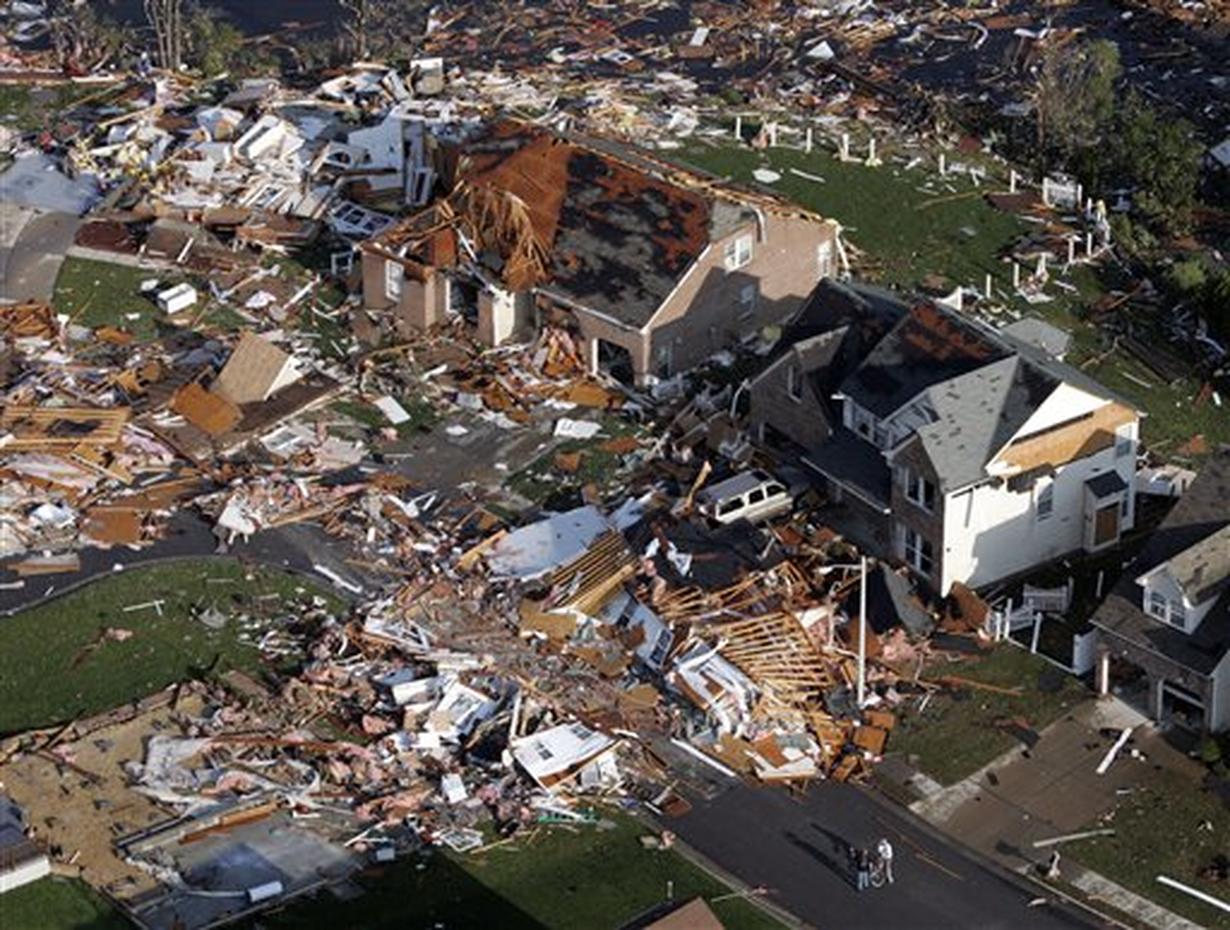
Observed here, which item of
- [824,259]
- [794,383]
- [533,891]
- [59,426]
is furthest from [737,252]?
[533,891]

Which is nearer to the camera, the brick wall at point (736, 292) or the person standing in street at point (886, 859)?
the person standing in street at point (886, 859)

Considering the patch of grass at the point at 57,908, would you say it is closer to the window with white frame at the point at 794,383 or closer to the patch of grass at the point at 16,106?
the window with white frame at the point at 794,383

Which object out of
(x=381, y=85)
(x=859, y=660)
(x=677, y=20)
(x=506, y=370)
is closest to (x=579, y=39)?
(x=677, y=20)

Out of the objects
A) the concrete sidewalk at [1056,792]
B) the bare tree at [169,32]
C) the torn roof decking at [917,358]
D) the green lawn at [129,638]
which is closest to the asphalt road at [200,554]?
the green lawn at [129,638]

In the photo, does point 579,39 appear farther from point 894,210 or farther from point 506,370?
point 506,370

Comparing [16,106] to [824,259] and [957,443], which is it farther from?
[957,443]

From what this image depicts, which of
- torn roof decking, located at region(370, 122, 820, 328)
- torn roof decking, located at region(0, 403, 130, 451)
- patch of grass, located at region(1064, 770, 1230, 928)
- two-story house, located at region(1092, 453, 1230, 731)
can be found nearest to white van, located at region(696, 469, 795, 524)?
torn roof decking, located at region(370, 122, 820, 328)
